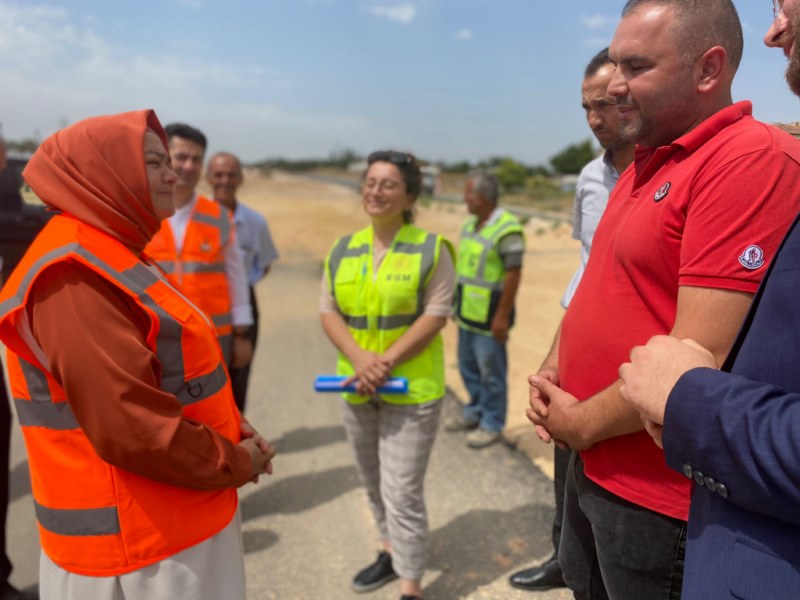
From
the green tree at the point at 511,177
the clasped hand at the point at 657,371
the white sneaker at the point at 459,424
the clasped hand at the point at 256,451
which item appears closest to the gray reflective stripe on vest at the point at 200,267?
the clasped hand at the point at 256,451

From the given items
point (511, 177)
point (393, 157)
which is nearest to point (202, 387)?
point (393, 157)

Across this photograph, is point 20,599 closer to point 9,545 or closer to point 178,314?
point 9,545

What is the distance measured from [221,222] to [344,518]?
1972mm

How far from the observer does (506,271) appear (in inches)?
197

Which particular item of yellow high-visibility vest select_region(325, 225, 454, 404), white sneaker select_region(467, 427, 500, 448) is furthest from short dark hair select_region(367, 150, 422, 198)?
white sneaker select_region(467, 427, 500, 448)

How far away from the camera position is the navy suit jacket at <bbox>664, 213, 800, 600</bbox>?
3.23 ft

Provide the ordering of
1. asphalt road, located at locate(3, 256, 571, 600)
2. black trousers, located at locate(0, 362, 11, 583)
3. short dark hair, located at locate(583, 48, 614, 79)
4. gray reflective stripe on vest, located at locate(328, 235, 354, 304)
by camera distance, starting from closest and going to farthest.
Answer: short dark hair, located at locate(583, 48, 614, 79), gray reflective stripe on vest, located at locate(328, 235, 354, 304), black trousers, located at locate(0, 362, 11, 583), asphalt road, located at locate(3, 256, 571, 600)

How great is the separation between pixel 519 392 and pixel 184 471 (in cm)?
490

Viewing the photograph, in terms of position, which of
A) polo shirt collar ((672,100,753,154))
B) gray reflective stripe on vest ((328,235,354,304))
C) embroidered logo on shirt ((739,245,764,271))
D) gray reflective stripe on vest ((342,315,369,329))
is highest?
polo shirt collar ((672,100,753,154))

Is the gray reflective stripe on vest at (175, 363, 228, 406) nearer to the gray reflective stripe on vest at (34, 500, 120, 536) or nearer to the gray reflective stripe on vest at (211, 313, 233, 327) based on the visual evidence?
the gray reflective stripe on vest at (34, 500, 120, 536)

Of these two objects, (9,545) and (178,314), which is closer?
(178,314)

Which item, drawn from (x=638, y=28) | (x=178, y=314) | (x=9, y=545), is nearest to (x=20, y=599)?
(x=9, y=545)

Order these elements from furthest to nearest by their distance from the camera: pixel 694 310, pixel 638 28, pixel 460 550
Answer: pixel 460 550, pixel 638 28, pixel 694 310

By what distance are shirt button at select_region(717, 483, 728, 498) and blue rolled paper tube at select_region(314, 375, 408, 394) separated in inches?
73.1
